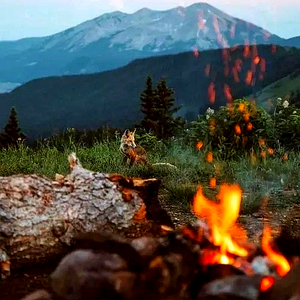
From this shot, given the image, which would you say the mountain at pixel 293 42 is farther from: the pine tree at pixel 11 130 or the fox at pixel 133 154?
the fox at pixel 133 154

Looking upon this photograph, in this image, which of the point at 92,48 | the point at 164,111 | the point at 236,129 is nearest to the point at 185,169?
the point at 236,129

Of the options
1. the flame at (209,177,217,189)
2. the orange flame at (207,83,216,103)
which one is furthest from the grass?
the orange flame at (207,83,216,103)

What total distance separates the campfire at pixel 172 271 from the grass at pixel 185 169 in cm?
280

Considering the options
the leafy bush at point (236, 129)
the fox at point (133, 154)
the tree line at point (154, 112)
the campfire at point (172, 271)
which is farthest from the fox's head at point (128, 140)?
the tree line at point (154, 112)

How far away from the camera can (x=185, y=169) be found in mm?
7594

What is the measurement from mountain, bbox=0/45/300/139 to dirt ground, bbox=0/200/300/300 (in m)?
48.6

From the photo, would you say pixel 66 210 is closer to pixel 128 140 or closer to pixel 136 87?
pixel 128 140

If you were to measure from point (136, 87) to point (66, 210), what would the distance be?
350 feet

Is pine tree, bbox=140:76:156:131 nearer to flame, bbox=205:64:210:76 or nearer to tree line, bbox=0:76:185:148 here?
tree line, bbox=0:76:185:148

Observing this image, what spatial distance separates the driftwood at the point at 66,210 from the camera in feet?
13.4

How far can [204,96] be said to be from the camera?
79125 mm

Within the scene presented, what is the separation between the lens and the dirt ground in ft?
11.9

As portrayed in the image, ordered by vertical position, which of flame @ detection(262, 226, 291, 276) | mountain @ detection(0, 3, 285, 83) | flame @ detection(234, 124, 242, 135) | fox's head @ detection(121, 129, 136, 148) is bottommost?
flame @ detection(262, 226, 291, 276)

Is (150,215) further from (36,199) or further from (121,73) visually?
(121,73)
